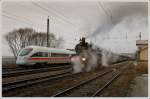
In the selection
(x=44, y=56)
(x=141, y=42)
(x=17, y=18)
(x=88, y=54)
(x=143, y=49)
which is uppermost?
(x=17, y=18)

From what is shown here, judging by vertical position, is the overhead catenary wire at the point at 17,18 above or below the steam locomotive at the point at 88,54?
above

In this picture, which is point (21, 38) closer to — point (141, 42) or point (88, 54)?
point (141, 42)

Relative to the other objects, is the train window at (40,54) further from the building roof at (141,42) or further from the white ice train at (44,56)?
the building roof at (141,42)

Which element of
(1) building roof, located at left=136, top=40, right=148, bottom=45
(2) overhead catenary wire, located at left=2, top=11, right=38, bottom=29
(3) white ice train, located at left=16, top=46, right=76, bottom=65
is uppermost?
(2) overhead catenary wire, located at left=2, top=11, right=38, bottom=29

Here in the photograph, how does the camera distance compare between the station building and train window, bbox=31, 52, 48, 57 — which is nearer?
the station building

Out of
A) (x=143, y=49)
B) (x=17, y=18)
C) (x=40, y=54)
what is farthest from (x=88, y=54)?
(x=17, y=18)

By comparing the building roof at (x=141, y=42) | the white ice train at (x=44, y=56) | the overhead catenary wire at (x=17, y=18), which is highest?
the overhead catenary wire at (x=17, y=18)

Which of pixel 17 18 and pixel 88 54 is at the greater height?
pixel 17 18

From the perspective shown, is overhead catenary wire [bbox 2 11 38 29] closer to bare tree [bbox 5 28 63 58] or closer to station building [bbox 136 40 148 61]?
bare tree [bbox 5 28 63 58]

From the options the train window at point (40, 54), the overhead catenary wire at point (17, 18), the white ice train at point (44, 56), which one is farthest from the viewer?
the train window at point (40, 54)

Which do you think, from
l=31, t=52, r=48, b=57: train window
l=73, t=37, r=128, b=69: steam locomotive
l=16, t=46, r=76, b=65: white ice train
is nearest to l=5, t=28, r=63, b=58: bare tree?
l=16, t=46, r=76, b=65: white ice train

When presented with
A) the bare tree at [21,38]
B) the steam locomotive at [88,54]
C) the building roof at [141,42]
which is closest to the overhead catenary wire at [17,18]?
the bare tree at [21,38]

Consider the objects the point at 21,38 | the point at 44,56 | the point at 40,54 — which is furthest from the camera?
the point at 44,56

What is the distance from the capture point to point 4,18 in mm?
5309
